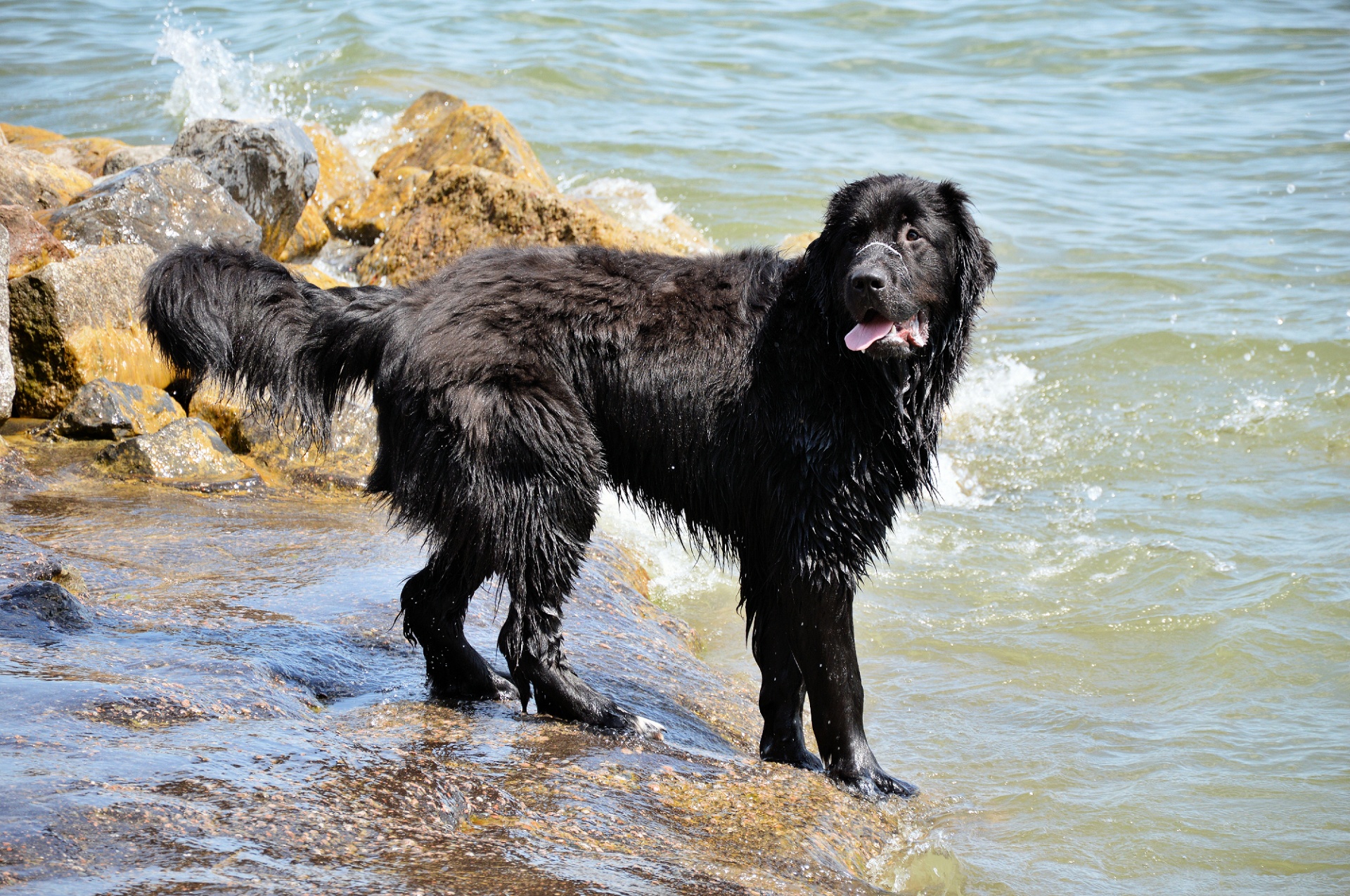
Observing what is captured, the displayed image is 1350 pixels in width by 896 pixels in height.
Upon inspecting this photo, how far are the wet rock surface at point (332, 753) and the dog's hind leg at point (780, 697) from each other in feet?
0.46

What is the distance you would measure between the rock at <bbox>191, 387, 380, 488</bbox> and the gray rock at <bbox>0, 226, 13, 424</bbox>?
33.2 inches

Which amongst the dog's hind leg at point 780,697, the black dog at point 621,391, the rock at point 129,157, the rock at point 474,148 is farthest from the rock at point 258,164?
the dog's hind leg at point 780,697

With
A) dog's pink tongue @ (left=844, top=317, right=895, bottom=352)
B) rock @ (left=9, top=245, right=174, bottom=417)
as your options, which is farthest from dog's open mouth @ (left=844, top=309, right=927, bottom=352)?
rock @ (left=9, top=245, right=174, bottom=417)

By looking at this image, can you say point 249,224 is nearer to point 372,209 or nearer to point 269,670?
point 372,209

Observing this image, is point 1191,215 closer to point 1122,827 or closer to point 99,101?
point 1122,827

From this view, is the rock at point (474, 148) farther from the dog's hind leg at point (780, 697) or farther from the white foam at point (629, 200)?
the dog's hind leg at point (780, 697)

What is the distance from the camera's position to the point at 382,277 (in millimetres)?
8055

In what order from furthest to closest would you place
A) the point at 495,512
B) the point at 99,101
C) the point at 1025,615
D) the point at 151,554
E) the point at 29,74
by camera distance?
the point at 29,74 < the point at 99,101 < the point at 1025,615 < the point at 151,554 < the point at 495,512

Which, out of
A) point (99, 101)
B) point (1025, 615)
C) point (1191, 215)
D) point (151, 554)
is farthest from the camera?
point (99, 101)

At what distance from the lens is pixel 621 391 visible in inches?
151

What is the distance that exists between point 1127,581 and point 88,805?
5182 millimetres

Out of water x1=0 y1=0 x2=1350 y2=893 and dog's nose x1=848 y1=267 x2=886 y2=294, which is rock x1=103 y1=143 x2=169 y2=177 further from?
dog's nose x1=848 y1=267 x2=886 y2=294

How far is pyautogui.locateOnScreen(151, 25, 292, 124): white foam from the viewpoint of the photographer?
1459 cm

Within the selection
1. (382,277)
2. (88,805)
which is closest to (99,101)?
(382,277)
